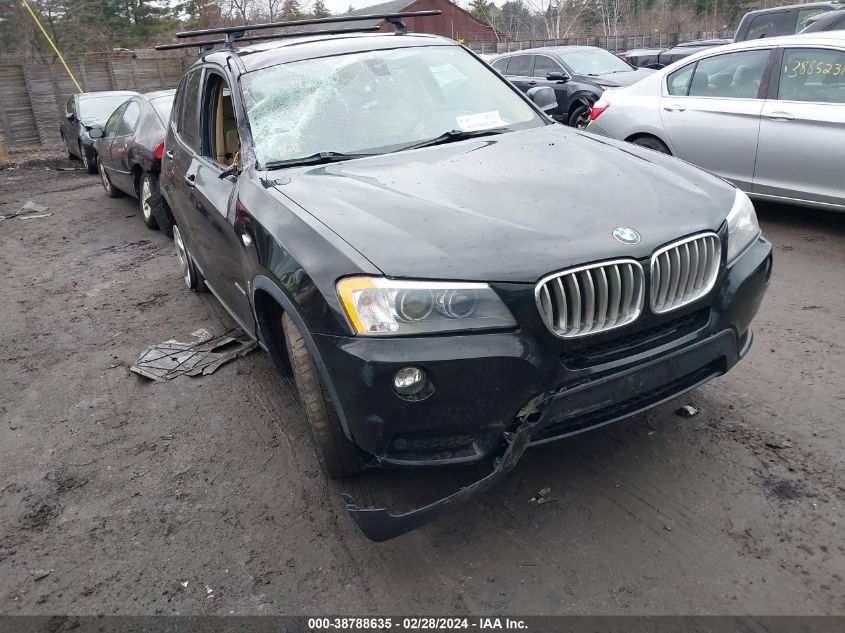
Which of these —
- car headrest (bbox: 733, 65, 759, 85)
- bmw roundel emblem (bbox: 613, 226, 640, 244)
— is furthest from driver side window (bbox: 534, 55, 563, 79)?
bmw roundel emblem (bbox: 613, 226, 640, 244)

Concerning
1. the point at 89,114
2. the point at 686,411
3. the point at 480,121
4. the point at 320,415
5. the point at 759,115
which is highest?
the point at 480,121

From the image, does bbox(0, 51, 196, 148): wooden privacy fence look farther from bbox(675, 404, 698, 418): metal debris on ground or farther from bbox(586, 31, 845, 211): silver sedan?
bbox(675, 404, 698, 418): metal debris on ground

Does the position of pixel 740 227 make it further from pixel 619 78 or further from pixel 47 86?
pixel 47 86

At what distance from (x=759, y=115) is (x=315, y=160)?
4.40m

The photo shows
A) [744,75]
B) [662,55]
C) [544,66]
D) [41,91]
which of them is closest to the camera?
[744,75]

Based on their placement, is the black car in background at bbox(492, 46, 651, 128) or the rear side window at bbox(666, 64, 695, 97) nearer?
the rear side window at bbox(666, 64, 695, 97)

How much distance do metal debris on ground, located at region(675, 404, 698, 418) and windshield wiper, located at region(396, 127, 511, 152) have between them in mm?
1720

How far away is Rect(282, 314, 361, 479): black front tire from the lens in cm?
271

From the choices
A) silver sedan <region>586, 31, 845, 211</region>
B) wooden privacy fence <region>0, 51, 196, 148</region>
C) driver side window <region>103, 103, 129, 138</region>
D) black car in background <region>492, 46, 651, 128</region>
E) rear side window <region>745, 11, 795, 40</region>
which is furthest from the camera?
wooden privacy fence <region>0, 51, 196, 148</region>

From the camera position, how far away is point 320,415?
8.99 ft

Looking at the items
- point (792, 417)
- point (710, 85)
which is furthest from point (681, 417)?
point (710, 85)

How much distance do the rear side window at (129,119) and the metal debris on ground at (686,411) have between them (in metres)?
7.33

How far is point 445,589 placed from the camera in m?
2.48

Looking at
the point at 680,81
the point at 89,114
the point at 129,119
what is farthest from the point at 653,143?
the point at 89,114
